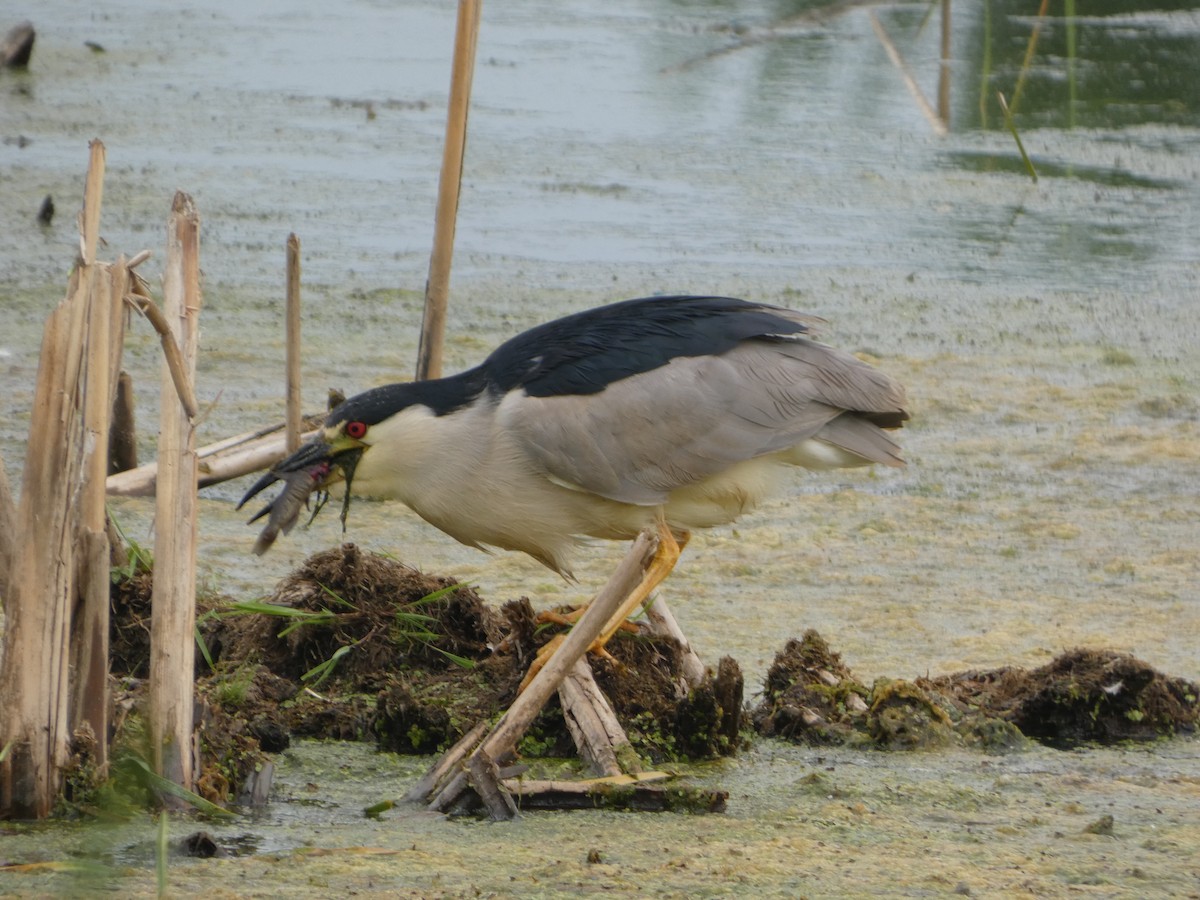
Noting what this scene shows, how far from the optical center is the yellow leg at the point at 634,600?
13.0ft

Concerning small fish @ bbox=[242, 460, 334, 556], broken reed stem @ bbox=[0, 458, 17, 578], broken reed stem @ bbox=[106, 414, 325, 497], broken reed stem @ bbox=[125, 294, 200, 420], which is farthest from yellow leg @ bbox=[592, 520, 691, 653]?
broken reed stem @ bbox=[106, 414, 325, 497]

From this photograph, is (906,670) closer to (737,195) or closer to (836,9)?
(836,9)

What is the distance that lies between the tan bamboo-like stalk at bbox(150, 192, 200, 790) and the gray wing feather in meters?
1.17

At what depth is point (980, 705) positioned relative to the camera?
439 centimetres

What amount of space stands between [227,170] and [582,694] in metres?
7.24

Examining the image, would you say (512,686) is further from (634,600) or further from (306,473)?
(306,473)

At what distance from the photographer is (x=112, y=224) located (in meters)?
8.97

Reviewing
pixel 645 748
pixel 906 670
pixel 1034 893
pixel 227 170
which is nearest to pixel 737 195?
pixel 227 170

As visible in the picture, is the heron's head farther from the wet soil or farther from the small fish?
the wet soil

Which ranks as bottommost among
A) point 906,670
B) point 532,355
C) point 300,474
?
point 906,670

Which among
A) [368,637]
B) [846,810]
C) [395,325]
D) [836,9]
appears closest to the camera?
[836,9]

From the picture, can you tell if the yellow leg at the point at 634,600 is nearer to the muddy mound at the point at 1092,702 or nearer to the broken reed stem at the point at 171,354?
the muddy mound at the point at 1092,702

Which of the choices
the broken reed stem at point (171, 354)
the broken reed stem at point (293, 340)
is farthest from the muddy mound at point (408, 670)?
the broken reed stem at point (293, 340)

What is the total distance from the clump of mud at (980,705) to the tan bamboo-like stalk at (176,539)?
61.4 inches
